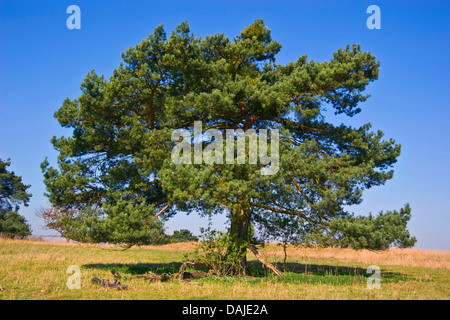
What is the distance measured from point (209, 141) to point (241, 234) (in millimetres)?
4206

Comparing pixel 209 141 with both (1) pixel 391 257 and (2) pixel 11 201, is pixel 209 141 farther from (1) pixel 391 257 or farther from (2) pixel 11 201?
(2) pixel 11 201

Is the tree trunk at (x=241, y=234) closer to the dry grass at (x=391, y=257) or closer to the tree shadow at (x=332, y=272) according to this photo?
the tree shadow at (x=332, y=272)

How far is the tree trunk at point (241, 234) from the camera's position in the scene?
14.5m

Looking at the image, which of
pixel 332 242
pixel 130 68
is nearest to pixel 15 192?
Result: pixel 130 68

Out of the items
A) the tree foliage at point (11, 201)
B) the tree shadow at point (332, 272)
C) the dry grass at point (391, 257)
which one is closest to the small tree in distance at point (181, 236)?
the tree shadow at point (332, 272)

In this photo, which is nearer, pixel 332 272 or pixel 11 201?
pixel 332 272

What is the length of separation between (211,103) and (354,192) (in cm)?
632

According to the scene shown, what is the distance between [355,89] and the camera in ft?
48.0

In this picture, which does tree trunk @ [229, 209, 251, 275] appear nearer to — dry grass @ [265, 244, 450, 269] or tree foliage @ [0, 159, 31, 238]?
dry grass @ [265, 244, 450, 269]

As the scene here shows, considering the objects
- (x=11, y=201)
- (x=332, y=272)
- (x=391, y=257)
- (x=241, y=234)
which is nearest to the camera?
(x=241, y=234)

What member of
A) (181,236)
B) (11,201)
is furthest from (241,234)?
(11,201)

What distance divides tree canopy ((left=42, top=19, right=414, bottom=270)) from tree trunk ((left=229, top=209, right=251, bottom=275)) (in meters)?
0.06

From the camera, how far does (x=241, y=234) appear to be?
15.3 meters
